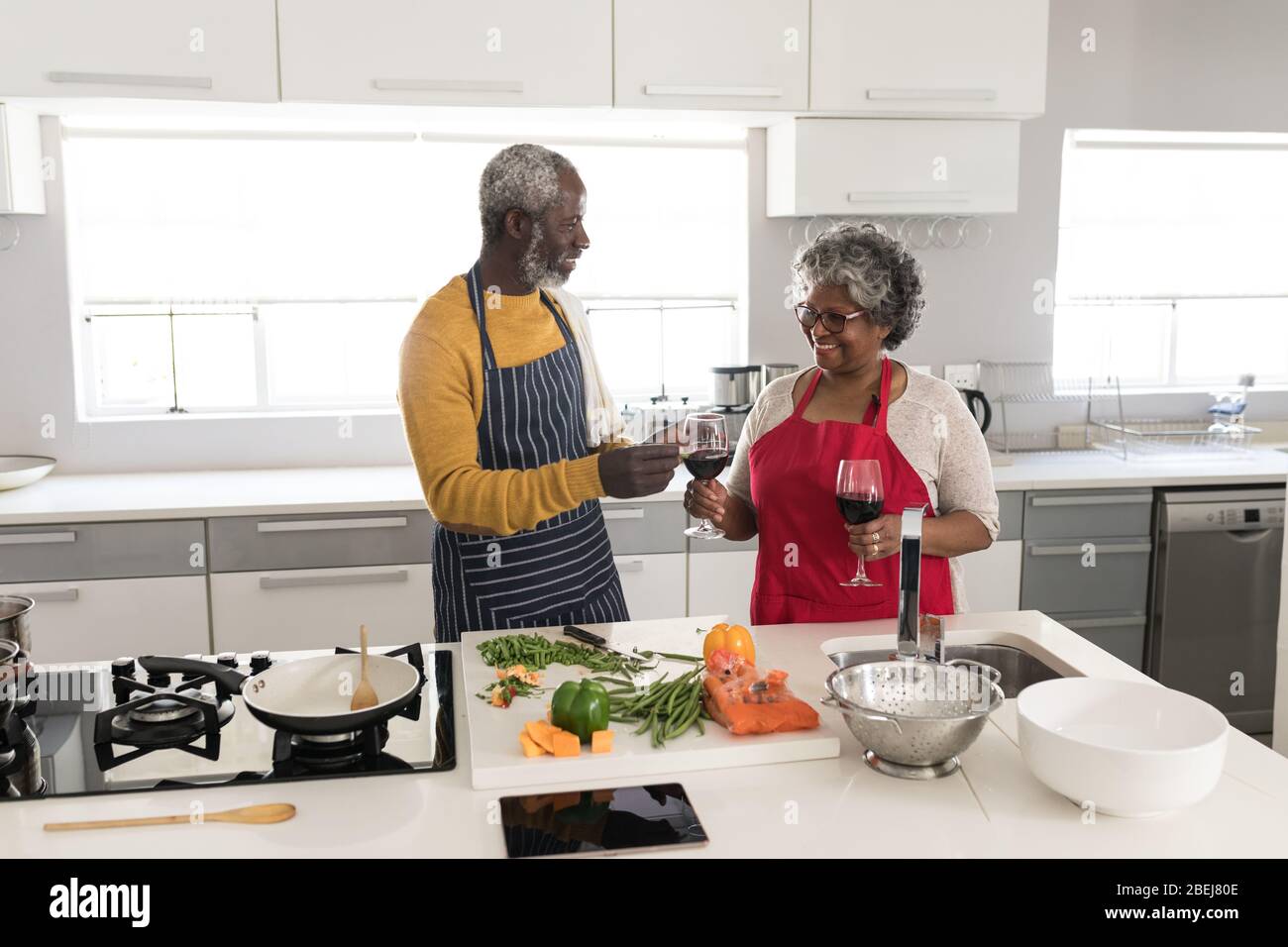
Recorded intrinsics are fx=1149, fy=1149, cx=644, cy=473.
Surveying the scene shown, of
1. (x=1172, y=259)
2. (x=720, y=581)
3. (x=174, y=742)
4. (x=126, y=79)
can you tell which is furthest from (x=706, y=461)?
(x=1172, y=259)

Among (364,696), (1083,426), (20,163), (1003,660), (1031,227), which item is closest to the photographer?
(364,696)

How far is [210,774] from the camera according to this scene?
4.88ft

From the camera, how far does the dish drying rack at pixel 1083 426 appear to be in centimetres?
415

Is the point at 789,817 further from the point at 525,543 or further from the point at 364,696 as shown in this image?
the point at 525,543

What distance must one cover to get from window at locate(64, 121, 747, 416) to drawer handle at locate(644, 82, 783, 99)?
1.86 ft

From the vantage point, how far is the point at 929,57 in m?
3.48

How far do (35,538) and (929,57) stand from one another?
9.56 feet

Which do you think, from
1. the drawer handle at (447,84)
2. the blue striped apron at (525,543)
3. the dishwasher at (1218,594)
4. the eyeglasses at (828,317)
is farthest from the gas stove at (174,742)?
the dishwasher at (1218,594)

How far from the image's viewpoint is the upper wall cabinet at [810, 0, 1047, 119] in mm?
3420

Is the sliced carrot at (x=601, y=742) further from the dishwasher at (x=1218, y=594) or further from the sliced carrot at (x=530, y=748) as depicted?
the dishwasher at (x=1218, y=594)

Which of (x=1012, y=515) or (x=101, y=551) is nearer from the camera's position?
(x=101, y=551)

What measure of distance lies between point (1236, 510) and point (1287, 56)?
178 cm

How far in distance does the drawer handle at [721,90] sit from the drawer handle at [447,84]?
0.39m
